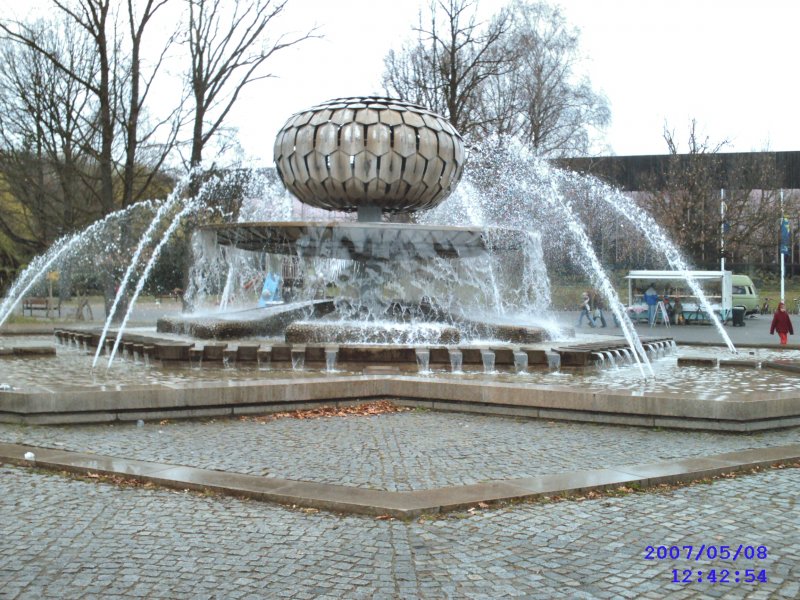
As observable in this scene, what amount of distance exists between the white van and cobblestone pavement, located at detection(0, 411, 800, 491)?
3257 centimetres

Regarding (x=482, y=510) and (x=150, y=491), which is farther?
(x=150, y=491)

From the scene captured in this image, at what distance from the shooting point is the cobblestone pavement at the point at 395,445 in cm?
663

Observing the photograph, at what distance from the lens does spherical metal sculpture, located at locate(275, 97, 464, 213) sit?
14008 mm

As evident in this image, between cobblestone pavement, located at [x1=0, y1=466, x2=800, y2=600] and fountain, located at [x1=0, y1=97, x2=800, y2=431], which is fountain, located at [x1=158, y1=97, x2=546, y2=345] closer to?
→ fountain, located at [x1=0, y1=97, x2=800, y2=431]

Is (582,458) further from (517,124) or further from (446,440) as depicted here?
(517,124)

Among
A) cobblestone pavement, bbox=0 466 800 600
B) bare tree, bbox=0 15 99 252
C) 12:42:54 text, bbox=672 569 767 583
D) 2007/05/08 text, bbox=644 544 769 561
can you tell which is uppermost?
bare tree, bbox=0 15 99 252

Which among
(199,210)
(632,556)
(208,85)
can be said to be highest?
(208,85)

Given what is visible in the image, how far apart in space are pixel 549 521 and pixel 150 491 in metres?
2.91

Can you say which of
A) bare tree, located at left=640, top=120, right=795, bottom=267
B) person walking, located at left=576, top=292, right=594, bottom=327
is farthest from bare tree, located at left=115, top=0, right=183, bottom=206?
bare tree, located at left=640, top=120, right=795, bottom=267

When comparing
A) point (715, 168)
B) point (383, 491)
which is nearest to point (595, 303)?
point (715, 168)

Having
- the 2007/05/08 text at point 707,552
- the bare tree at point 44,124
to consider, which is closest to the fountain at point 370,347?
the 2007/05/08 text at point 707,552

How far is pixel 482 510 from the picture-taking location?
560cm

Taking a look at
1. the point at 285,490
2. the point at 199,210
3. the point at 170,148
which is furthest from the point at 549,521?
the point at 199,210

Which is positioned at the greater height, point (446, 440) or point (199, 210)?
point (199, 210)
